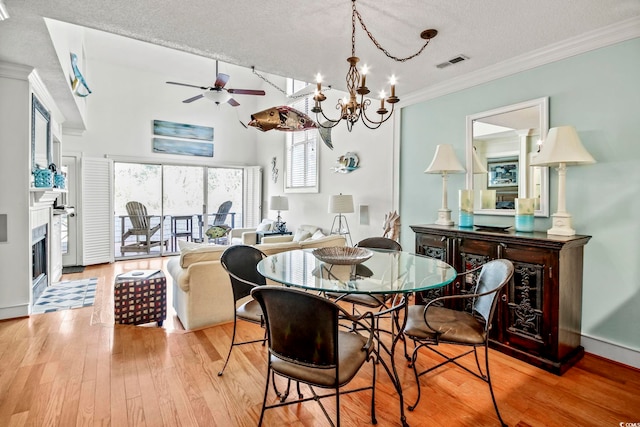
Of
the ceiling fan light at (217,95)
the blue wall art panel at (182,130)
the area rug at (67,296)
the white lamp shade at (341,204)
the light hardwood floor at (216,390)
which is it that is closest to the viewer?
the light hardwood floor at (216,390)

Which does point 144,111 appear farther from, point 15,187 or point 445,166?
point 445,166

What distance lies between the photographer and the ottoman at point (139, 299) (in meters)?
3.12

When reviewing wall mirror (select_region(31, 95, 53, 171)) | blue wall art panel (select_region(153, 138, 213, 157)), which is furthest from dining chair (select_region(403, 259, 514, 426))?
blue wall art panel (select_region(153, 138, 213, 157))

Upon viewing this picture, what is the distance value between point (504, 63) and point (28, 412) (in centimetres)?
448

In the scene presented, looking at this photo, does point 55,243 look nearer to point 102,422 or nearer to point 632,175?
point 102,422

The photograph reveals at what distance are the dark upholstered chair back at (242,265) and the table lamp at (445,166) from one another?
1.97 metres

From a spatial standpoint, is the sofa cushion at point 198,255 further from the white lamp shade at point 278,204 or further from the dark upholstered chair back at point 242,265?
the white lamp shade at point 278,204

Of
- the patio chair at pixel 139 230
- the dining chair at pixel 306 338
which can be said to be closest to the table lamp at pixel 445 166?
the dining chair at pixel 306 338

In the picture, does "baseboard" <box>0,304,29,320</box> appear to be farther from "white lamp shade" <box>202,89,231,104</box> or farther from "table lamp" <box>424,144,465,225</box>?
"table lamp" <box>424,144,465,225</box>

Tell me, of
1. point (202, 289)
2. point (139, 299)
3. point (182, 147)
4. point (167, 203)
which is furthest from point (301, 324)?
point (182, 147)

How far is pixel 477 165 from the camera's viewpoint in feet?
11.0

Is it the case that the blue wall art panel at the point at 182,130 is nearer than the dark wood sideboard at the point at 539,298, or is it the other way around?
the dark wood sideboard at the point at 539,298

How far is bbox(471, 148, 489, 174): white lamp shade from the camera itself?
332cm

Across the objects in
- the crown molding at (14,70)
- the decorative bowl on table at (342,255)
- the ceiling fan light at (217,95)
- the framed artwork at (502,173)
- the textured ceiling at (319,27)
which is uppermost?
the ceiling fan light at (217,95)
